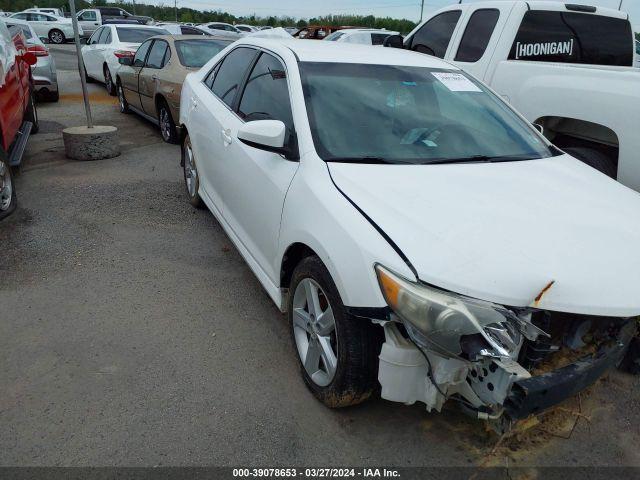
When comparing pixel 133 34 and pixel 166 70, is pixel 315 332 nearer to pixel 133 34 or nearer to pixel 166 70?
pixel 166 70

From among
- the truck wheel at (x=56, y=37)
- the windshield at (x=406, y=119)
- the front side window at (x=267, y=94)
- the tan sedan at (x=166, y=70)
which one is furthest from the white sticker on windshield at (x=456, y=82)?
the truck wheel at (x=56, y=37)

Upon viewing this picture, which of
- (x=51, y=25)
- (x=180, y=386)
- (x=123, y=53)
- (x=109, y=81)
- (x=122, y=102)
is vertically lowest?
(x=180, y=386)

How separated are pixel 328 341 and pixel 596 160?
2.95 m

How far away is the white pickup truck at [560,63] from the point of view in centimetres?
378

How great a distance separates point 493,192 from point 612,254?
604 millimetres

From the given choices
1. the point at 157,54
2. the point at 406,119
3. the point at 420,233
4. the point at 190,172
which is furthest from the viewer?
the point at 157,54

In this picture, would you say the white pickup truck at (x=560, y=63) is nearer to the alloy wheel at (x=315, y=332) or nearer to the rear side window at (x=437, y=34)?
the rear side window at (x=437, y=34)

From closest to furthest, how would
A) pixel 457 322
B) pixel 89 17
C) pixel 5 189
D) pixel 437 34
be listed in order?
pixel 457 322
pixel 5 189
pixel 437 34
pixel 89 17

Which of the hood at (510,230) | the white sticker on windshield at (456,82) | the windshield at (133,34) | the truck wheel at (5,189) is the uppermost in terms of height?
the white sticker on windshield at (456,82)

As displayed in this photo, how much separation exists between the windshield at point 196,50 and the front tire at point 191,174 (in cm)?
253

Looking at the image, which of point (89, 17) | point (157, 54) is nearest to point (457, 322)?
point (157, 54)

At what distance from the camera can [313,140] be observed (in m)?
2.78

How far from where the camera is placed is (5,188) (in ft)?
15.7

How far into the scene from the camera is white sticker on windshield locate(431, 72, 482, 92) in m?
3.46
